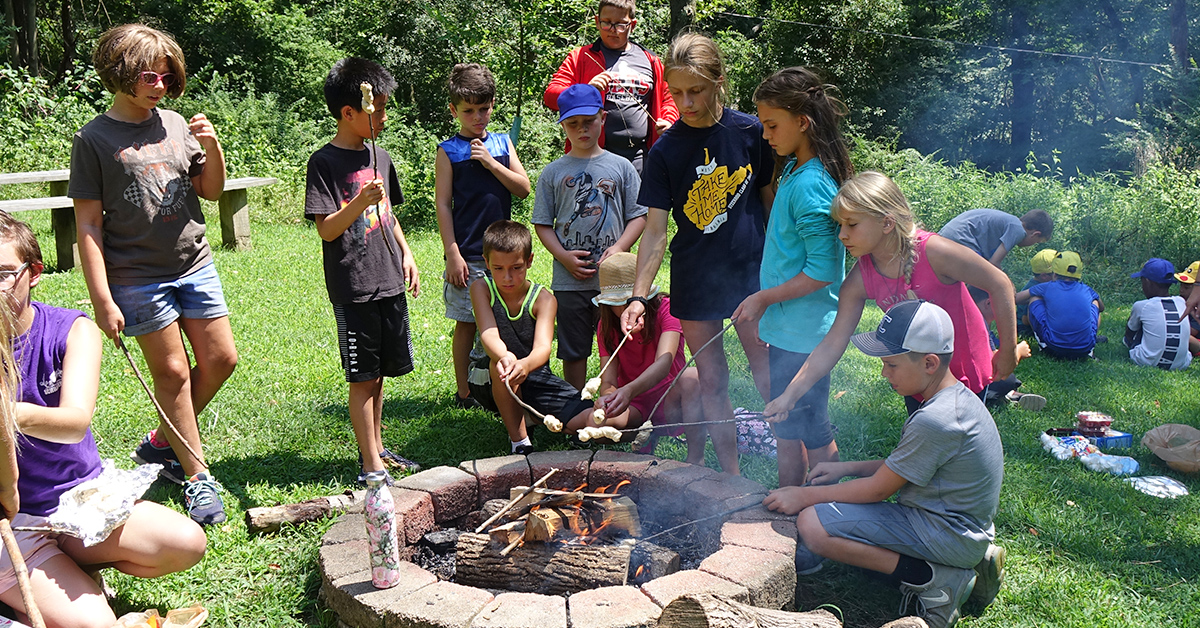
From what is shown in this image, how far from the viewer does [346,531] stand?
3.02 meters

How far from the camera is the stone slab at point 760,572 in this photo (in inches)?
103

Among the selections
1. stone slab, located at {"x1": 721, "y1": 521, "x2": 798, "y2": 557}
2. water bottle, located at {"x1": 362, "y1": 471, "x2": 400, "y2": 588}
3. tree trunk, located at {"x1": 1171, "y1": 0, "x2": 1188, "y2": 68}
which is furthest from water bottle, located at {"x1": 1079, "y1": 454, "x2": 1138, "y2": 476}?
tree trunk, located at {"x1": 1171, "y1": 0, "x2": 1188, "y2": 68}

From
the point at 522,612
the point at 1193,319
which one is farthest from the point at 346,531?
the point at 1193,319

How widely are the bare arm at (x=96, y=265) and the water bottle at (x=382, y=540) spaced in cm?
148

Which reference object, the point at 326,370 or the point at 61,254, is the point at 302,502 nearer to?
the point at 326,370

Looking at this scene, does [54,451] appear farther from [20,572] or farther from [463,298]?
[463,298]

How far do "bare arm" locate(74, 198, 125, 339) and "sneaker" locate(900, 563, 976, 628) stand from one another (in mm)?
3208

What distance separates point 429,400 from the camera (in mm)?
5098

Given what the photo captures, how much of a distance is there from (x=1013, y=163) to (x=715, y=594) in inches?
825

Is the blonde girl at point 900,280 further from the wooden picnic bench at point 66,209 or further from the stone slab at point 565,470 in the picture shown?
the wooden picnic bench at point 66,209

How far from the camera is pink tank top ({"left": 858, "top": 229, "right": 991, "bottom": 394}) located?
3182 mm

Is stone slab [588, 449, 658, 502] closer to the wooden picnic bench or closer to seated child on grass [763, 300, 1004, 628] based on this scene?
seated child on grass [763, 300, 1004, 628]

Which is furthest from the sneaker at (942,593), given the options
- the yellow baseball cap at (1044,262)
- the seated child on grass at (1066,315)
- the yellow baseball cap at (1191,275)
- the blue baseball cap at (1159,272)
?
the blue baseball cap at (1159,272)

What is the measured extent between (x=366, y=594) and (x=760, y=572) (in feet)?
4.16
